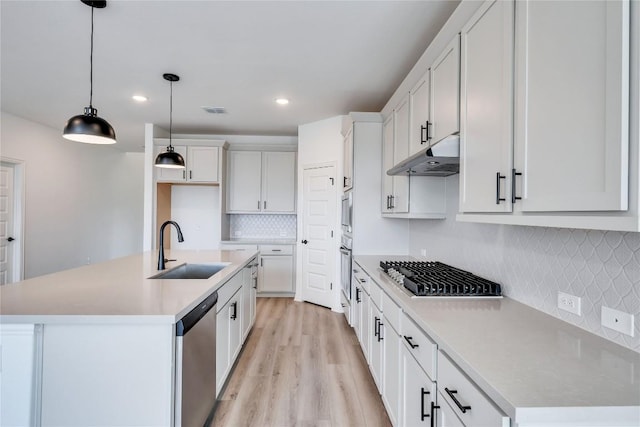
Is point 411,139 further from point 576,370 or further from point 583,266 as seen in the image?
point 576,370

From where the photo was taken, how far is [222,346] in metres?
2.28

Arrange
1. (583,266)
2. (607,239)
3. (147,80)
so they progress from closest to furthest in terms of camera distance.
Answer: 1. (607,239)
2. (583,266)
3. (147,80)

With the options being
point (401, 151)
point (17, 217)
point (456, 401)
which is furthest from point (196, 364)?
point (17, 217)

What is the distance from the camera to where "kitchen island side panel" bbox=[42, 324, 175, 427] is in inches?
54.2

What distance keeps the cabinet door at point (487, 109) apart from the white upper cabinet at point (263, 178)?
3966 millimetres

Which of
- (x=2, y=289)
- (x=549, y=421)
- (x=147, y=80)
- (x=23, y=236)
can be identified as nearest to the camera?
(x=549, y=421)

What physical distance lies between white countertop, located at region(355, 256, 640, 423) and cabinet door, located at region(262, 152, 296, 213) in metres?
4.07

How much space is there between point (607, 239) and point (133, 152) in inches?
333

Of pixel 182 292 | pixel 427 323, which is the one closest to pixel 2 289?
pixel 182 292

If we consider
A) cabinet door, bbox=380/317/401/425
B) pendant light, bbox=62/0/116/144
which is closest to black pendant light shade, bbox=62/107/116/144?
pendant light, bbox=62/0/116/144

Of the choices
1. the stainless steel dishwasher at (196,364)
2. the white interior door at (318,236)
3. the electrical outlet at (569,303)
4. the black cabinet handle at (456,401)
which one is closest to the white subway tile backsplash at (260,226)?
the white interior door at (318,236)

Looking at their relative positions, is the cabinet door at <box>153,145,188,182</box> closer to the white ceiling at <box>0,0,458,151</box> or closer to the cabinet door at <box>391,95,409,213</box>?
the white ceiling at <box>0,0,458,151</box>

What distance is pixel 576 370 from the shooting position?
0.95 metres

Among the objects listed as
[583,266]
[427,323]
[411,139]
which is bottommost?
[427,323]
